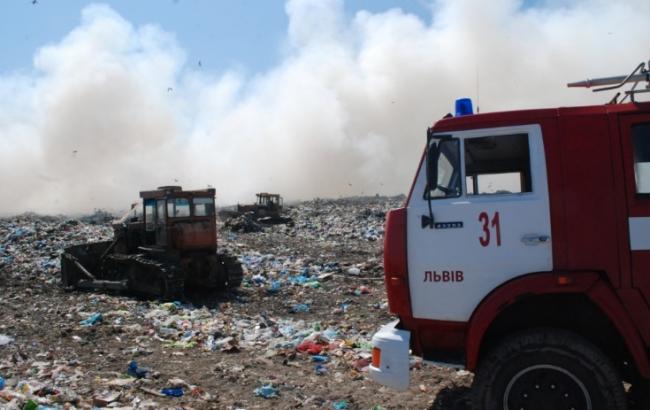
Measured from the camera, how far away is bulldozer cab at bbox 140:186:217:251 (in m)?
12.8

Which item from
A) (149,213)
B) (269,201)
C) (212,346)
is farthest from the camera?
(269,201)

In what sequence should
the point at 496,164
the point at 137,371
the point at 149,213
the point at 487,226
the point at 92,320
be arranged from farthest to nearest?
1. the point at 149,213
2. the point at 92,320
3. the point at 137,371
4. the point at 496,164
5. the point at 487,226

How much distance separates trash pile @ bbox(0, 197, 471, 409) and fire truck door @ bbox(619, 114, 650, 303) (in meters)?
2.17

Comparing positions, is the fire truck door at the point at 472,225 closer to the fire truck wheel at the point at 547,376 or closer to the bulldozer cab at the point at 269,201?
the fire truck wheel at the point at 547,376

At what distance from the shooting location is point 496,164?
461 centimetres

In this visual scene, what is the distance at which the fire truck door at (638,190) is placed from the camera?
154 inches

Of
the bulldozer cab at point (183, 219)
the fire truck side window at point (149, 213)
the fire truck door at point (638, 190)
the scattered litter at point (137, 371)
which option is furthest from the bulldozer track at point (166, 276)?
the fire truck door at point (638, 190)

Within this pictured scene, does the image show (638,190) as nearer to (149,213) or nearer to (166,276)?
(166,276)

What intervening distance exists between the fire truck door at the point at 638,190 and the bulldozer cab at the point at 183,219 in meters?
10.0

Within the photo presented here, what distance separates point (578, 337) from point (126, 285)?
1022 centimetres

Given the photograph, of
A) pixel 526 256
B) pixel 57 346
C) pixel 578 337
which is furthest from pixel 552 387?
pixel 57 346

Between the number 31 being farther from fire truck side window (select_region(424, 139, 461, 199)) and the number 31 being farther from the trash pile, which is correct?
the trash pile

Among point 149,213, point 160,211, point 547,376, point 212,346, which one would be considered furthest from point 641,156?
point 149,213

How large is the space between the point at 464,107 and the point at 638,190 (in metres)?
1.35
